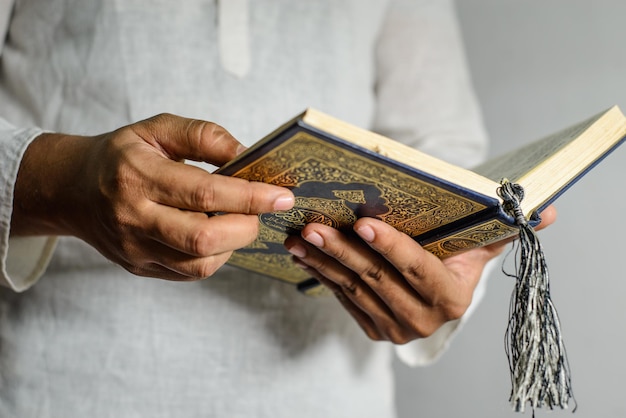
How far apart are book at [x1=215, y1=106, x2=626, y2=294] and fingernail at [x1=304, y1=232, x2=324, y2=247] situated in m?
0.01

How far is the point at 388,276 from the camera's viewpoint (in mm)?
569

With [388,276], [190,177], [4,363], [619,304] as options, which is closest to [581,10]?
[619,304]

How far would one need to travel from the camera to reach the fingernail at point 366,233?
0.49 meters

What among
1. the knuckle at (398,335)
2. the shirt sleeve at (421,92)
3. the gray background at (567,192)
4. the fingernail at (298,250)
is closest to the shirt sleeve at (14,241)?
the fingernail at (298,250)

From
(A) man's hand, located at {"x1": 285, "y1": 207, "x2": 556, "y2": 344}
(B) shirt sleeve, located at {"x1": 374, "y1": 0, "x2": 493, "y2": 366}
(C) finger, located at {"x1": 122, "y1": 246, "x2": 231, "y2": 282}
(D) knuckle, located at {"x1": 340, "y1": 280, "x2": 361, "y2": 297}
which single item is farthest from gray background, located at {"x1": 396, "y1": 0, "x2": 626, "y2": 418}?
(C) finger, located at {"x1": 122, "y1": 246, "x2": 231, "y2": 282}

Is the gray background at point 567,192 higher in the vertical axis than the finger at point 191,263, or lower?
higher

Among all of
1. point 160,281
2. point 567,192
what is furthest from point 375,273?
point 567,192

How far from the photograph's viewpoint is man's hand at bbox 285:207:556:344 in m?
0.51

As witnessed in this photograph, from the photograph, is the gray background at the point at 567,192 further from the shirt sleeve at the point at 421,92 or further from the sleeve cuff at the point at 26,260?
the sleeve cuff at the point at 26,260

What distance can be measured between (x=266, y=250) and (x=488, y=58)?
787 millimetres

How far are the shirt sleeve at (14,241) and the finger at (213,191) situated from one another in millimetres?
174

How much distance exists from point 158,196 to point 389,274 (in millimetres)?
227

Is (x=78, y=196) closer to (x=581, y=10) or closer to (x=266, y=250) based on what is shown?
(x=266, y=250)

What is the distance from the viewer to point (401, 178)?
412 millimetres
